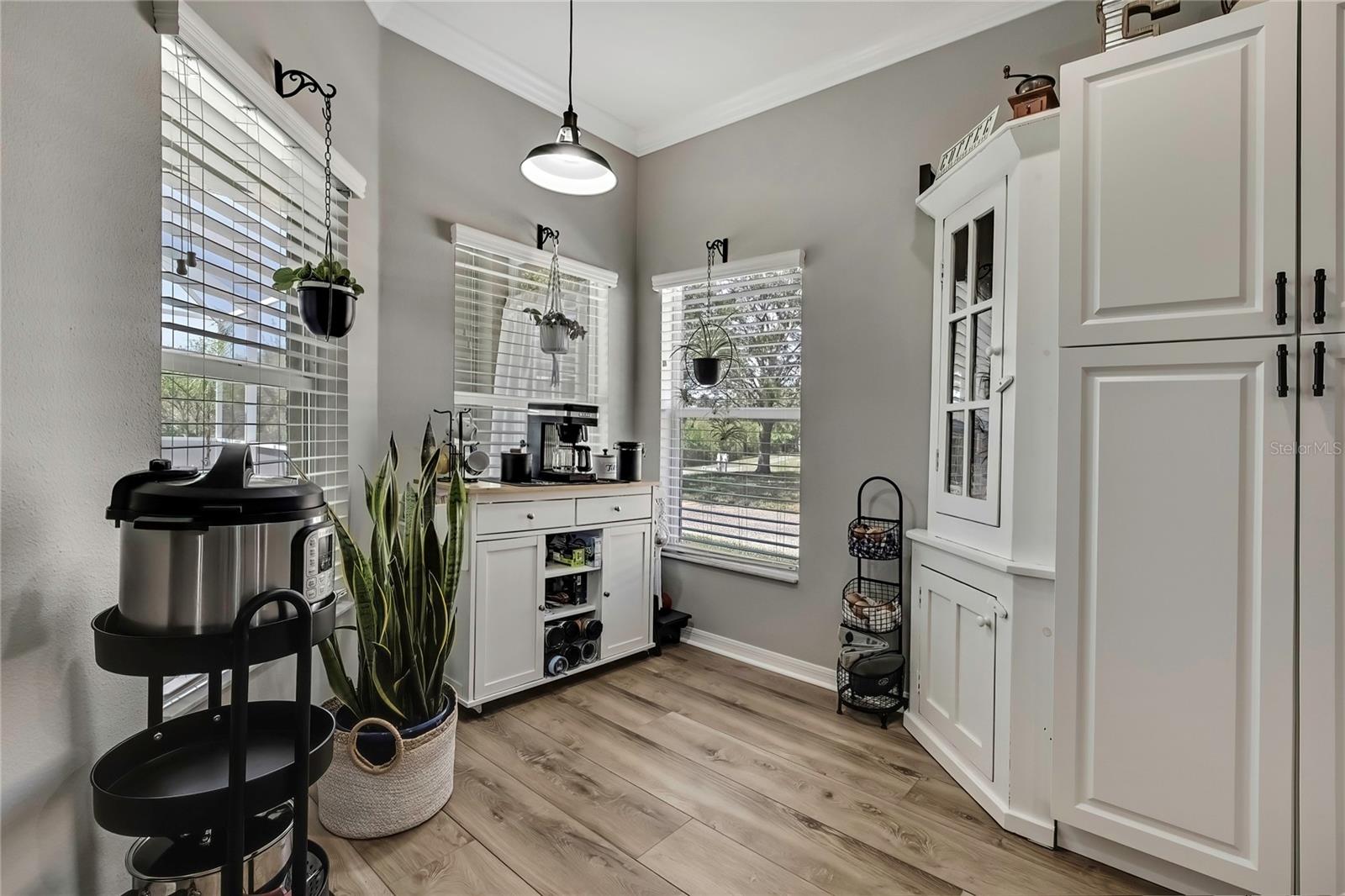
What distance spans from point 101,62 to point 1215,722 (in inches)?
118

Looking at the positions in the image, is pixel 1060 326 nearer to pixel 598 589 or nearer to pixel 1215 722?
pixel 1215 722

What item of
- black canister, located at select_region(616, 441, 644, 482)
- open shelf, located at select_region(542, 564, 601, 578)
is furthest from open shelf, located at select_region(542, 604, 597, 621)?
black canister, located at select_region(616, 441, 644, 482)

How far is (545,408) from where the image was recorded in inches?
119

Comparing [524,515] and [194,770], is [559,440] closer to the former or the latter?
[524,515]

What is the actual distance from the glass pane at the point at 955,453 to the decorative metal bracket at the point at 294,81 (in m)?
2.52

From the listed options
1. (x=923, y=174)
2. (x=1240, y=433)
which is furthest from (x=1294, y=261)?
(x=923, y=174)

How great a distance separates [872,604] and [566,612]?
4.57 feet

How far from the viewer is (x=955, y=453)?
2.33 meters

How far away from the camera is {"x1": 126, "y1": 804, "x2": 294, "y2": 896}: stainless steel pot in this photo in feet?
3.59

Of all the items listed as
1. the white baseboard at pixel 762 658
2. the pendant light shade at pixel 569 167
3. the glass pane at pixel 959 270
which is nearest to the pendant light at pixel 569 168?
the pendant light shade at pixel 569 167

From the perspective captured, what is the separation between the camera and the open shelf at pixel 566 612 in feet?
8.95

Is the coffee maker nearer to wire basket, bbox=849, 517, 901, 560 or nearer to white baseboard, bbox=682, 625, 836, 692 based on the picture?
white baseboard, bbox=682, 625, 836, 692

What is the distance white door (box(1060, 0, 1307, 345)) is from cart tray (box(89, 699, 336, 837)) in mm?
2187

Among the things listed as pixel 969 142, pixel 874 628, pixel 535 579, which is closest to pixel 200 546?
pixel 535 579
